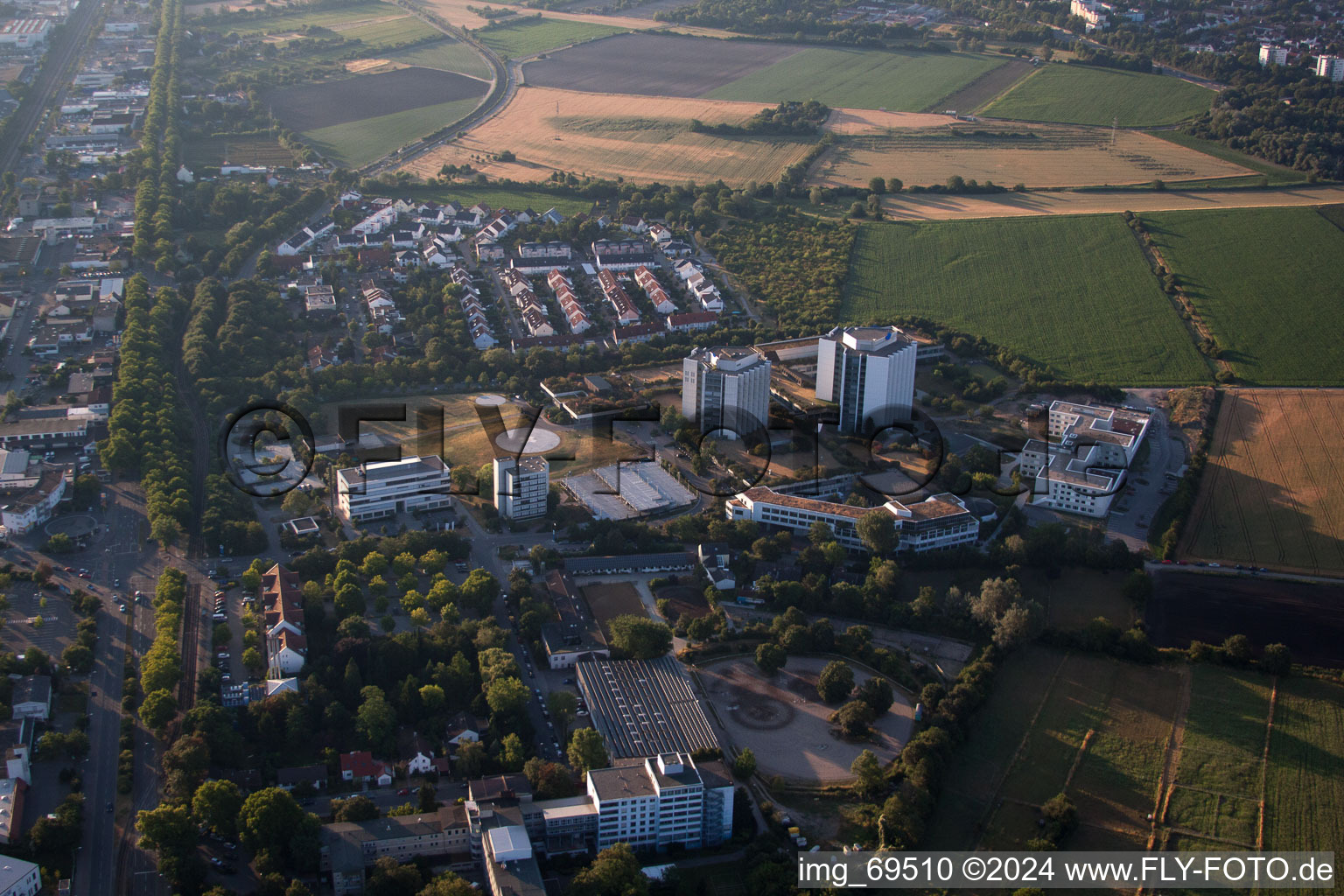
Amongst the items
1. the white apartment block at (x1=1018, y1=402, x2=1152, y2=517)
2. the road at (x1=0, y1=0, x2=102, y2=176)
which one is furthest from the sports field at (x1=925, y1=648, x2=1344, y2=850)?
the road at (x1=0, y1=0, x2=102, y2=176)

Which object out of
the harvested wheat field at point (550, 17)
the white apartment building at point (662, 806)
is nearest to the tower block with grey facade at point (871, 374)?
the white apartment building at point (662, 806)

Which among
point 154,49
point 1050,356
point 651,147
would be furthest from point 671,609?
point 154,49

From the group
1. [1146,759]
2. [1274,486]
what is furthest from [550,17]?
[1146,759]

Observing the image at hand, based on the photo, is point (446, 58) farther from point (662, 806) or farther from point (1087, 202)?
point (662, 806)

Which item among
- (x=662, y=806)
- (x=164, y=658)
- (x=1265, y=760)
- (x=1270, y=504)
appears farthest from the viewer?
(x=1270, y=504)

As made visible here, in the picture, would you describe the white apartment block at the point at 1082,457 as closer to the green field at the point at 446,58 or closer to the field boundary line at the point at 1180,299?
the field boundary line at the point at 1180,299

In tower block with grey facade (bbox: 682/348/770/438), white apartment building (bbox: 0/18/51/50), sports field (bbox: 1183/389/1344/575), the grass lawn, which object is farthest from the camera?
white apartment building (bbox: 0/18/51/50)

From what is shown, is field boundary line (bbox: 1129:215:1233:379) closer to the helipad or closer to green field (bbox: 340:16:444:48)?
the helipad
